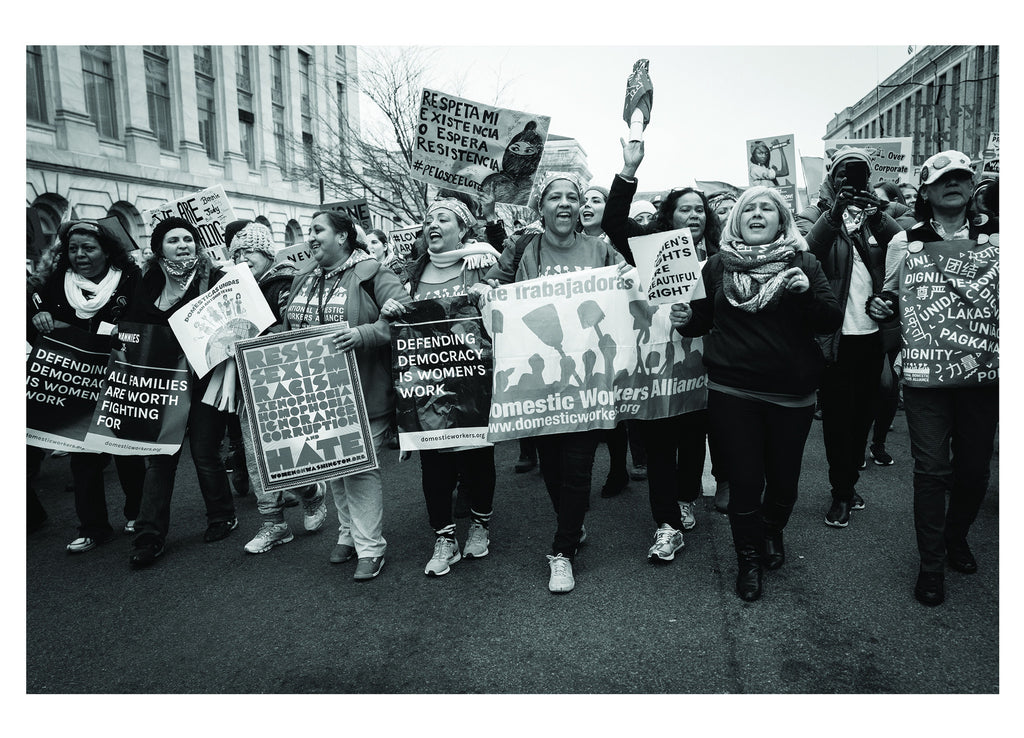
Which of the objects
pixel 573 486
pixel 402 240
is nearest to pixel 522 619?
pixel 573 486

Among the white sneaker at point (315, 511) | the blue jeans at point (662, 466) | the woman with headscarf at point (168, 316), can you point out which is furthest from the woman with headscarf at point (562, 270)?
the woman with headscarf at point (168, 316)

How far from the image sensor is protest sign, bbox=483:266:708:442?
3877 millimetres

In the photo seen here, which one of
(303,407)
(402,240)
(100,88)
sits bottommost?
(303,407)

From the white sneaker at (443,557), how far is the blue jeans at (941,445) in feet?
7.76

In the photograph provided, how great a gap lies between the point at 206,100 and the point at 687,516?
2987 centimetres

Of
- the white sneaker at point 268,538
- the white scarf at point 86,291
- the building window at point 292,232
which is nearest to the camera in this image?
the white sneaker at point 268,538

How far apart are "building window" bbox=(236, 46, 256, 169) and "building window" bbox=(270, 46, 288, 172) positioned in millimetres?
1259

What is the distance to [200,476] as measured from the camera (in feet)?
15.6

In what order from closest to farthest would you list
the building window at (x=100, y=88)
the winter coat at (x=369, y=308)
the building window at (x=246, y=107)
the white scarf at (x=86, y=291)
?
1. the winter coat at (x=369, y=308)
2. the white scarf at (x=86, y=291)
3. the building window at (x=100, y=88)
4. the building window at (x=246, y=107)

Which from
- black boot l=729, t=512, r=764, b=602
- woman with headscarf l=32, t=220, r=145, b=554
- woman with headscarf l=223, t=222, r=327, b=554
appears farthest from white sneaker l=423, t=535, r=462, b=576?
woman with headscarf l=32, t=220, r=145, b=554

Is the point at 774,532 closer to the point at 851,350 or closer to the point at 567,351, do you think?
the point at 851,350

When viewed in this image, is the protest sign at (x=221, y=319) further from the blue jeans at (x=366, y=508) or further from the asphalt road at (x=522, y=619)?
the asphalt road at (x=522, y=619)

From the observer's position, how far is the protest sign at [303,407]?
13.2 ft

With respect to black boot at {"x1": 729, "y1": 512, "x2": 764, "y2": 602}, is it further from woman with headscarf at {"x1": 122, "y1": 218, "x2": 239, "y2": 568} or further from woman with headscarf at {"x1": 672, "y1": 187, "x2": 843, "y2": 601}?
woman with headscarf at {"x1": 122, "y1": 218, "x2": 239, "y2": 568}
